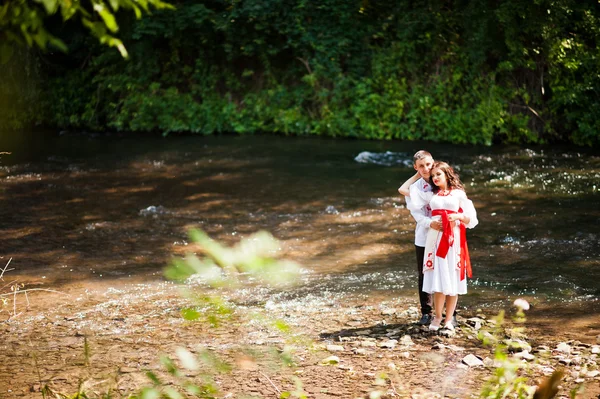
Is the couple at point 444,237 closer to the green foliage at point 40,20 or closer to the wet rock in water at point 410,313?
the wet rock in water at point 410,313

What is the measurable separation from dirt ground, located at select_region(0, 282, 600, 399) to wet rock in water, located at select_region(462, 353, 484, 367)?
0.03 meters

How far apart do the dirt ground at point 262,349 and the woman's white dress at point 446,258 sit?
1.46 ft

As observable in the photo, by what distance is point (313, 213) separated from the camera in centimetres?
1259

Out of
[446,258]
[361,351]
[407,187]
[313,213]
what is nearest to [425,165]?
[407,187]

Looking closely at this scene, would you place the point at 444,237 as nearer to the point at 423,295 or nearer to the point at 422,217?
the point at 422,217

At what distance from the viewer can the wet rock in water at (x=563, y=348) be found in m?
6.15

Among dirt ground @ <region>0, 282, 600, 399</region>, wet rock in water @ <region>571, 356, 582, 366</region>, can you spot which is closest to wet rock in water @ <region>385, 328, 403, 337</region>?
dirt ground @ <region>0, 282, 600, 399</region>

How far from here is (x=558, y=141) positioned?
18.7 meters

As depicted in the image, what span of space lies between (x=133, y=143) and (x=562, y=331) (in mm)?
17620

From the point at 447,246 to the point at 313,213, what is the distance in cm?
606

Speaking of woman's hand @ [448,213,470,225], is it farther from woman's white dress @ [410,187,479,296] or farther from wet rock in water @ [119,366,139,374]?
wet rock in water @ [119,366,139,374]

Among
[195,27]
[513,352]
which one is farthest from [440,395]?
[195,27]

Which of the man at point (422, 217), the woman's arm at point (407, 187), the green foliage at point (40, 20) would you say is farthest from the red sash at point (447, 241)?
the green foliage at point (40, 20)

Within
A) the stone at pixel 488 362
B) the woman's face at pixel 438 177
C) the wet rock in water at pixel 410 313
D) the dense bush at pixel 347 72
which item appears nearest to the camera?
the stone at pixel 488 362
